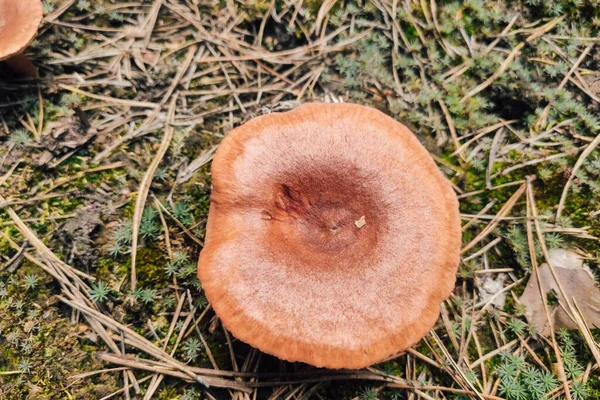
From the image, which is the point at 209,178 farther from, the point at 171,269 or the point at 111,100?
the point at 111,100

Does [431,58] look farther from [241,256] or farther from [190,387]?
[190,387]

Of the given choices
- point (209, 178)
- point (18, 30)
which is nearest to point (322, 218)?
point (209, 178)

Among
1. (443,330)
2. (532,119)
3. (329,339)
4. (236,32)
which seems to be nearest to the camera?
(329,339)

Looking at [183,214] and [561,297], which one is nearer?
[561,297]

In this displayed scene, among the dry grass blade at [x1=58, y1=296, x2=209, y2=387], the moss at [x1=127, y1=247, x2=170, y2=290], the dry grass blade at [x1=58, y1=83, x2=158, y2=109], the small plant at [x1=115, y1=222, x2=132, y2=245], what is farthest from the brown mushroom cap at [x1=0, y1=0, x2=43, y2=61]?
the dry grass blade at [x1=58, y1=296, x2=209, y2=387]

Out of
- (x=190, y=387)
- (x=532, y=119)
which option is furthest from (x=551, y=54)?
(x=190, y=387)

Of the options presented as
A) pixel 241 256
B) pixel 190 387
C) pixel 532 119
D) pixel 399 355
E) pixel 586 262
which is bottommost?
pixel 190 387

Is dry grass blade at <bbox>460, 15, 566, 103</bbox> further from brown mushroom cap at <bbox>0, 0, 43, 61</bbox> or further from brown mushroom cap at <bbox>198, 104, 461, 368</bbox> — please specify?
brown mushroom cap at <bbox>0, 0, 43, 61</bbox>

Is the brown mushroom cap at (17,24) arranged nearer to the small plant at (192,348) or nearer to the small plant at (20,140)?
the small plant at (20,140)
